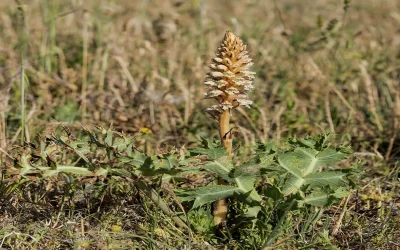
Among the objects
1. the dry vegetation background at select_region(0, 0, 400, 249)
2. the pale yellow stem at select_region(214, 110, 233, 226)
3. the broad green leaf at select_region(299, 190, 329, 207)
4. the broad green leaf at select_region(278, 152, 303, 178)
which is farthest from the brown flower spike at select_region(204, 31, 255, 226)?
the dry vegetation background at select_region(0, 0, 400, 249)

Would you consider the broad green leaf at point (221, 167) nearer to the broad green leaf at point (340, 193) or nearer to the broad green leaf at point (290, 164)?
the broad green leaf at point (290, 164)

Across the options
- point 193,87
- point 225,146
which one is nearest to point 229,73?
point 225,146

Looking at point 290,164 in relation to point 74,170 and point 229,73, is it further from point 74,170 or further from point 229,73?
point 74,170

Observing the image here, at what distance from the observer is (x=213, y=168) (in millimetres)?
1979

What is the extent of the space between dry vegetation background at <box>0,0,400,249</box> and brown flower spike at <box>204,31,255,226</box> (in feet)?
1.82

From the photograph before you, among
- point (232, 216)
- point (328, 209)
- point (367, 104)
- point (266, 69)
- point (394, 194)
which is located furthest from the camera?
point (266, 69)

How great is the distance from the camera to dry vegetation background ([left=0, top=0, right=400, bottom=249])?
9.91 feet

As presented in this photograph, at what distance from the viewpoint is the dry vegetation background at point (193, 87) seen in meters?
3.02

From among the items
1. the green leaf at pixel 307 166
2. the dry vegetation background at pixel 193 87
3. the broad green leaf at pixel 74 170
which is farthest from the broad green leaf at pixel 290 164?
the broad green leaf at pixel 74 170

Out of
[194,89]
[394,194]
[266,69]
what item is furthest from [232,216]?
[266,69]

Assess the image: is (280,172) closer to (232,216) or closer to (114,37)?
(232,216)

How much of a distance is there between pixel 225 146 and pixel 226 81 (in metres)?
0.23

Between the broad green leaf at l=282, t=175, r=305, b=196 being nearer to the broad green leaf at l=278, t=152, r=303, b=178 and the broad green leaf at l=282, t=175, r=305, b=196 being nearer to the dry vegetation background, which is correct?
the broad green leaf at l=278, t=152, r=303, b=178

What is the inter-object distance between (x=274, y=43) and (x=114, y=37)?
1.28 meters
